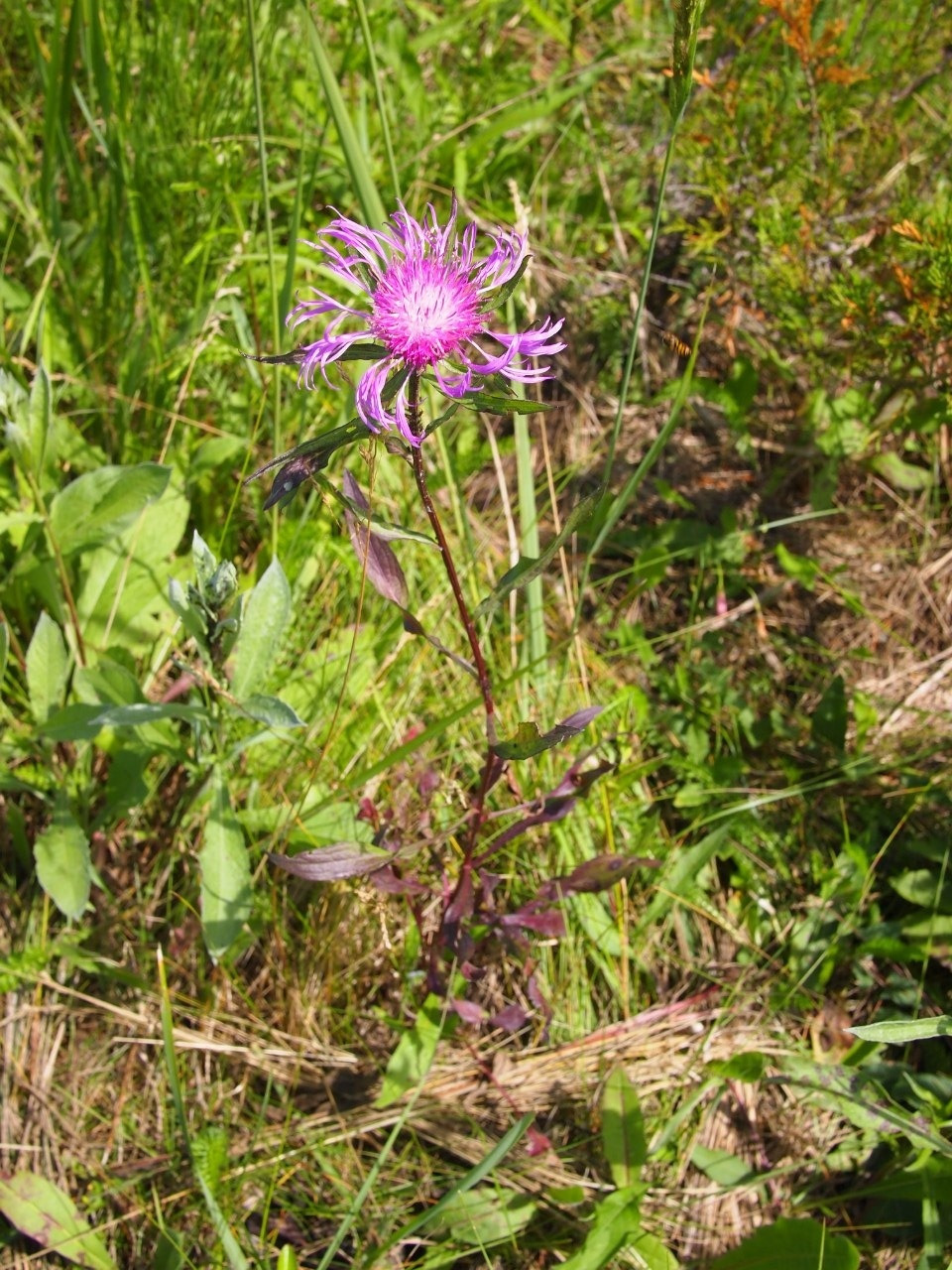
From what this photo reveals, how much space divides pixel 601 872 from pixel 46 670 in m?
1.08

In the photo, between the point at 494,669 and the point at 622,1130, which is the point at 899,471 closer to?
the point at 494,669

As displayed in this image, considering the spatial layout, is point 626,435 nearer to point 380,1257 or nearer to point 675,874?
point 675,874

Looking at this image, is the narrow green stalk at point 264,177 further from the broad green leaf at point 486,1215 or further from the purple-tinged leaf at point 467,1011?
the broad green leaf at point 486,1215

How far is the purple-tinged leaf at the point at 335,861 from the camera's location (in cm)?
166

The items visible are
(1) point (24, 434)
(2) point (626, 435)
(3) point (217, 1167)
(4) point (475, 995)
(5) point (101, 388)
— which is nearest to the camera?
(3) point (217, 1167)

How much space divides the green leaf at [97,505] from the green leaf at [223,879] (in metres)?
0.59

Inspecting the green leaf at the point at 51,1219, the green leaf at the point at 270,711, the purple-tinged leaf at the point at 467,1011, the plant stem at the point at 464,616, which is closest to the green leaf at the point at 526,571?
the plant stem at the point at 464,616

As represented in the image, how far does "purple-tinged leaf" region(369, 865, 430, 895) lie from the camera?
1856mm

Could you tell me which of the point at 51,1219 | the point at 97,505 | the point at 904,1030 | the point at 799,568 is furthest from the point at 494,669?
the point at 51,1219

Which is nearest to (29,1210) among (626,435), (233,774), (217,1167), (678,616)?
(217,1167)

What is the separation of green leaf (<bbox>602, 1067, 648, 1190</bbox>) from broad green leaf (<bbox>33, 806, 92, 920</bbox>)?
0.99 meters

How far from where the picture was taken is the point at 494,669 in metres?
2.40

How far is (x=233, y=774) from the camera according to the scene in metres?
2.20

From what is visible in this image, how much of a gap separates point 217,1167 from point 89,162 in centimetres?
240
